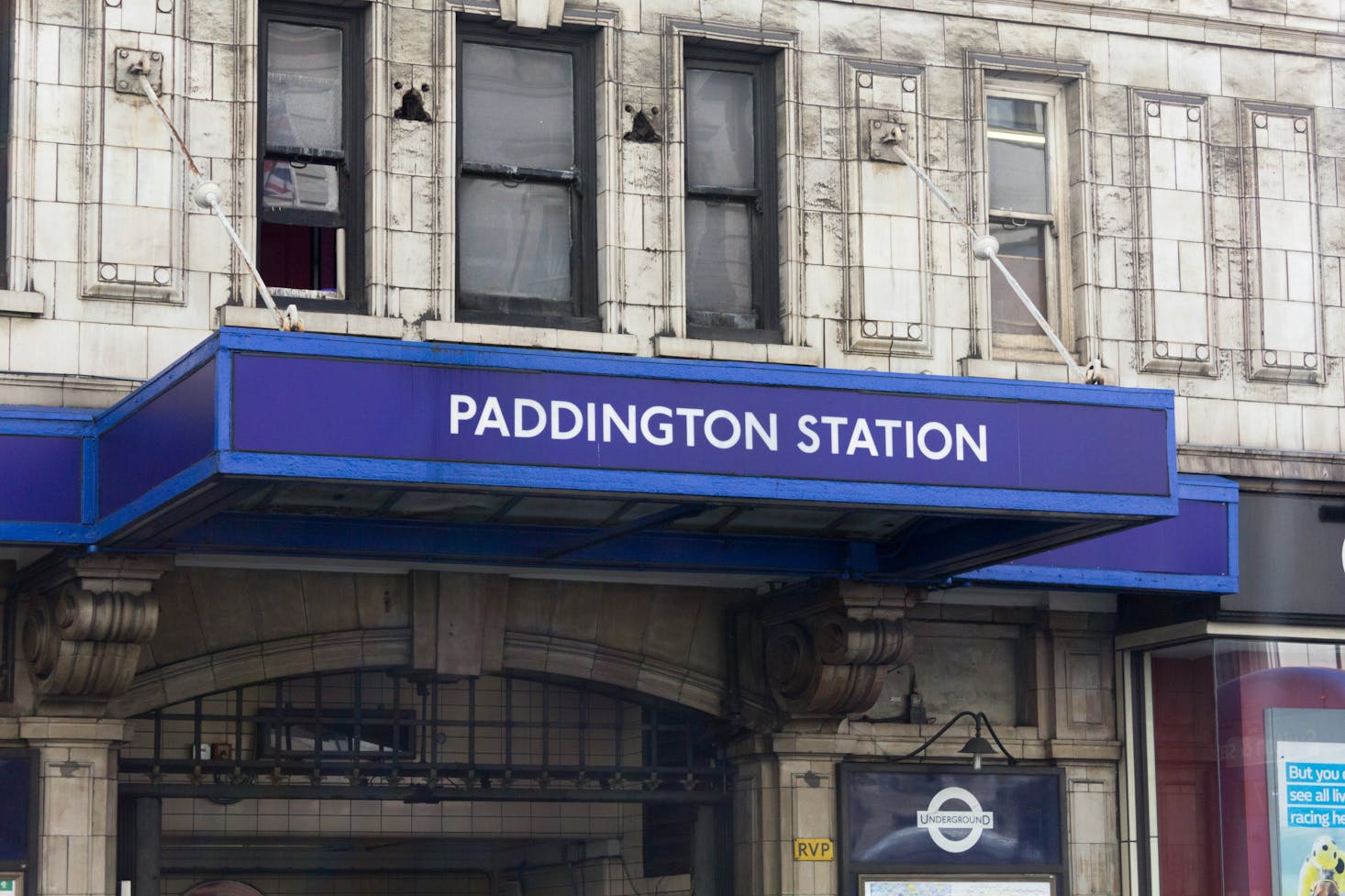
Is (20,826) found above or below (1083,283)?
below

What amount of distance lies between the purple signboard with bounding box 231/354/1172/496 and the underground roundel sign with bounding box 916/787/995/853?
3822 millimetres

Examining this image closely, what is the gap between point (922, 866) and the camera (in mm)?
17391

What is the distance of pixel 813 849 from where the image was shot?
17203mm

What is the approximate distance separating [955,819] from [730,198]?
503 cm

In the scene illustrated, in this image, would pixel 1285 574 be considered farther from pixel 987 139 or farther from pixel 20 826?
pixel 20 826

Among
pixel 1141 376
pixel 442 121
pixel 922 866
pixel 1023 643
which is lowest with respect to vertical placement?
pixel 922 866

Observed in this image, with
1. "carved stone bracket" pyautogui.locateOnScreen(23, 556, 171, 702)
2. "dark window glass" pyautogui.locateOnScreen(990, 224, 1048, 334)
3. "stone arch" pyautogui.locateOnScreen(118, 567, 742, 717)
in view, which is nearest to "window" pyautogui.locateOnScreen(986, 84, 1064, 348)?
"dark window glass" pyautogui.locateOnScreen(990, 224, 1048, 334)

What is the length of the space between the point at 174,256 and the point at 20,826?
391 centimetres

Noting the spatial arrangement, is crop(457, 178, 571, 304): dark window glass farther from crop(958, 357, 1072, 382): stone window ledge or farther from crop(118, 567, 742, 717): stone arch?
crop(958, 357, 1072, 382): stone window ledge

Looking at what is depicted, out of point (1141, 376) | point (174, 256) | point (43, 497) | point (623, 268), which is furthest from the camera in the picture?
point (1141, 376)

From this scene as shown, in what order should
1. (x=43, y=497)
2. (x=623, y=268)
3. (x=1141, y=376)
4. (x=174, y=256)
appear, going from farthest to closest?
(x=1141, y=376) → (x=623, y=268) → (x=174, y=256) → (x=43, y=497)

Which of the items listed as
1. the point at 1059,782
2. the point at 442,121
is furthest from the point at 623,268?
the point at 1059,782

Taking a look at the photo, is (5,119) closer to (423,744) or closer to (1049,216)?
(423,744)

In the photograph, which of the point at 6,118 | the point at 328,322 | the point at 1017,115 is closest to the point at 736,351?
the point at 328,322
